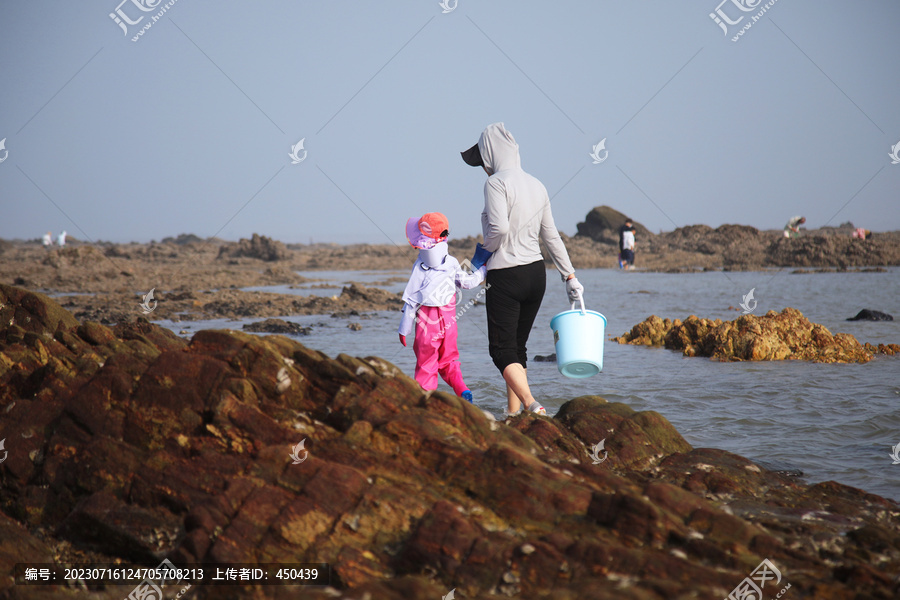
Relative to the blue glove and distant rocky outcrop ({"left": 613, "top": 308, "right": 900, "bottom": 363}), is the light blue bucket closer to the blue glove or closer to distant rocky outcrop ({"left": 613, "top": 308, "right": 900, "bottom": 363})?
the blue glove

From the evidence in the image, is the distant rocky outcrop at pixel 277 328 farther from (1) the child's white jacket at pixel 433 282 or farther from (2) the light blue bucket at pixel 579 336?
(2) the light blue bucket at pixel 579 336

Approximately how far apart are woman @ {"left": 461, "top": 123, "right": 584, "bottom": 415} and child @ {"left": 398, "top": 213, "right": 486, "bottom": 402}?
1.30ft

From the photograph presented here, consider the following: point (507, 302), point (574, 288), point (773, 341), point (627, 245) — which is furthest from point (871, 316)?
point (627, 245)

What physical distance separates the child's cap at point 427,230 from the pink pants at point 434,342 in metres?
0.57

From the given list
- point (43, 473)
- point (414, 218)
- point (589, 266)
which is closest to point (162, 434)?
point (43, 473)

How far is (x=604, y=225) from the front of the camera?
184 feet

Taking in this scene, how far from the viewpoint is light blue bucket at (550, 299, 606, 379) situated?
5.17 meters

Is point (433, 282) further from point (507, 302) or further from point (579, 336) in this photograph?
point (579, 336)

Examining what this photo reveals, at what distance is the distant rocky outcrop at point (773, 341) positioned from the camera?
908cm

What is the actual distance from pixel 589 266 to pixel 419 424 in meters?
38.4

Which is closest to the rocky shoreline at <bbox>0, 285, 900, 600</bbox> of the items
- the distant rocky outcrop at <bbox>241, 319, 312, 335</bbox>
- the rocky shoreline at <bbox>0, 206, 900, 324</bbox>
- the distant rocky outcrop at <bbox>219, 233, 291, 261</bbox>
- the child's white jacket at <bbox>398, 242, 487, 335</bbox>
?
the child's white jacket at <bbox>398, 242, 487, 335</bbox>

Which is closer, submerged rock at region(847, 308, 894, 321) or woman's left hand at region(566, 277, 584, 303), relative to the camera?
woman's left hand at region(566, 277, 584, 303)

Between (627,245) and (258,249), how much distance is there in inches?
850

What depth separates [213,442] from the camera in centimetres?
340
